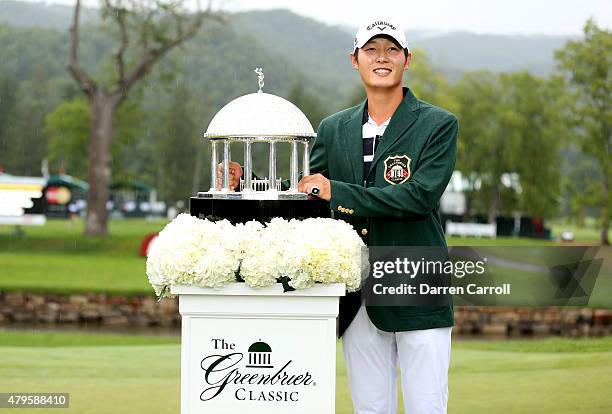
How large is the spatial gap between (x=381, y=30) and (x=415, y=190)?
2.09ft

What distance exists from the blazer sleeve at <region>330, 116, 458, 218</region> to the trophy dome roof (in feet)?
0.89

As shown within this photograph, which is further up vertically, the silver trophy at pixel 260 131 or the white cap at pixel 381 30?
the white cap at pixel 381 30

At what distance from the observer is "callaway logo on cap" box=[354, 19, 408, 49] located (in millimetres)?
3703

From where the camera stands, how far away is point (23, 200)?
2942cm

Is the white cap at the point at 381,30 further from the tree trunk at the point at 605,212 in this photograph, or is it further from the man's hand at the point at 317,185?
the tree trunk at the point at 605,212

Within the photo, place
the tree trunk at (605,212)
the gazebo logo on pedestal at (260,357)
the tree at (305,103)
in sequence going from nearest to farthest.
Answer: the gazebo logo on pedestal at (260,357) < the tree trunk at (605,212) < the tree at (305,103)

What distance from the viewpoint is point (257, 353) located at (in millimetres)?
3350

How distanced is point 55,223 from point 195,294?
38.6m

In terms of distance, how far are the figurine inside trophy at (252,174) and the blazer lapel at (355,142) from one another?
0.71 ft

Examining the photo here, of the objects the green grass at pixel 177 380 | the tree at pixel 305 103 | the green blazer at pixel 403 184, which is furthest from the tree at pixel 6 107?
the green blazer at pixel 403 184

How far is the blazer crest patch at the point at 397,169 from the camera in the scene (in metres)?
3.76

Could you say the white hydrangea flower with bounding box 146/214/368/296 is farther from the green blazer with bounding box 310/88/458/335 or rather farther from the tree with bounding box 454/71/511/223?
the tree with bounding box 454/71/511/223

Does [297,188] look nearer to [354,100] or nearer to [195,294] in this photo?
[195,294]

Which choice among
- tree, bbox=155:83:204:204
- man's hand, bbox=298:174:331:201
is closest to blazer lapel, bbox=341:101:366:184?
man's hand, bbox=298:174:331:201
